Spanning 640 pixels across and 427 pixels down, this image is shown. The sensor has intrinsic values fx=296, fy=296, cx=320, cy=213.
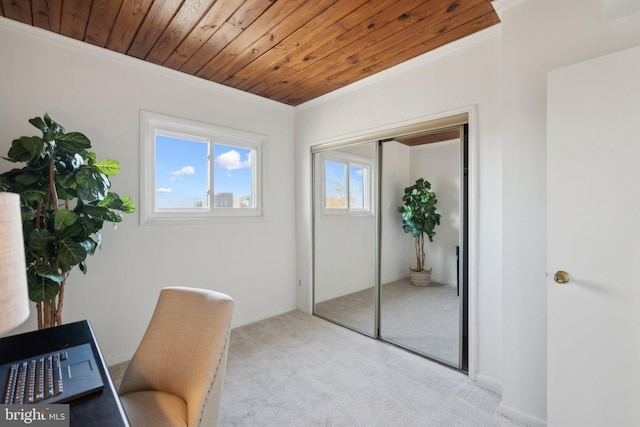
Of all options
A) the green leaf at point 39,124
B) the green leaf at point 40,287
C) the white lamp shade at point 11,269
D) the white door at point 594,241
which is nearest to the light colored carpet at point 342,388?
the white door at point 594,241

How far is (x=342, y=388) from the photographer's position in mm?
2084

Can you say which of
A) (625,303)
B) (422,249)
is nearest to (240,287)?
(422,249)

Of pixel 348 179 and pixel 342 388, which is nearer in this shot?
pixel 342 388

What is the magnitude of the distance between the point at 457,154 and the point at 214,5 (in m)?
1.99

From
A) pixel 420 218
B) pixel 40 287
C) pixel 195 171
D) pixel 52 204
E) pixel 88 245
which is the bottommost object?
pixel 40 287

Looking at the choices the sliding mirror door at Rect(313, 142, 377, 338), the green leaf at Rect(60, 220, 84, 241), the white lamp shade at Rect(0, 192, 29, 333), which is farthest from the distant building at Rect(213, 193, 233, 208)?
the white lamp shade at Rect(0, 192, 29, 333)

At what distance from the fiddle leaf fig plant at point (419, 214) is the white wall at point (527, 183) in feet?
2.43

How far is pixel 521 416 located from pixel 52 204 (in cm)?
315

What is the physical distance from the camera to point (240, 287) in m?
3.16

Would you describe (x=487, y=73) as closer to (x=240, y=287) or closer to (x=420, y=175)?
(x=420, y=175)

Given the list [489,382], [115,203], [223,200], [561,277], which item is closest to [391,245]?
[489,382]

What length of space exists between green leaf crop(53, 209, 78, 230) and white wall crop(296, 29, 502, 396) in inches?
93.2

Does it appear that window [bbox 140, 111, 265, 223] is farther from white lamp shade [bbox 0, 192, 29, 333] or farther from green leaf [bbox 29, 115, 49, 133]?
white lamp shade [bbox 0, 192, 29, 333]

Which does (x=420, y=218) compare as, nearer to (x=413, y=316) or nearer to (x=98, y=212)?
(x=413, y=316)
